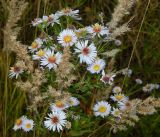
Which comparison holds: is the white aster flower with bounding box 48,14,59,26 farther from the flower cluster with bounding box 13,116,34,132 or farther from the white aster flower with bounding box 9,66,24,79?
the flower cluster with bounding box 13,116,34,132

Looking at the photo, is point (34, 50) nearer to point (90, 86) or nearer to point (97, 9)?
point (90, 86)

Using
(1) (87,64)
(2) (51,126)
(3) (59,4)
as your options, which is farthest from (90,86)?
(3) (59,4)

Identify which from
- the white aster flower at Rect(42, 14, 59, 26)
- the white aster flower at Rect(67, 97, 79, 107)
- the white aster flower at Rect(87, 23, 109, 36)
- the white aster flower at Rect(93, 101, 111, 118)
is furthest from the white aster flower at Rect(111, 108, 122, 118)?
the white aster flower at Rect(42, 14, 59, 26)

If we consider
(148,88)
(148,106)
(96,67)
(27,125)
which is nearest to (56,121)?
(27,125)

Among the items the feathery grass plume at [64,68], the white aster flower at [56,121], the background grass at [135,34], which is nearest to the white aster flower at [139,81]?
the background grass at [135,34]

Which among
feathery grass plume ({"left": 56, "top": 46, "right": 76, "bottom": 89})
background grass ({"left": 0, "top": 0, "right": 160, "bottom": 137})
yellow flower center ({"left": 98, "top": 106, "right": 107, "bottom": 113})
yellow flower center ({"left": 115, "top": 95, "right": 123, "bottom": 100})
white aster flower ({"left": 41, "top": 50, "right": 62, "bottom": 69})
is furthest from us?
background grass ({"left": 0, "top": 0, "right": 160, "bottom": 137})

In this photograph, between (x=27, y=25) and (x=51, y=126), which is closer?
(x=51, y=126)
